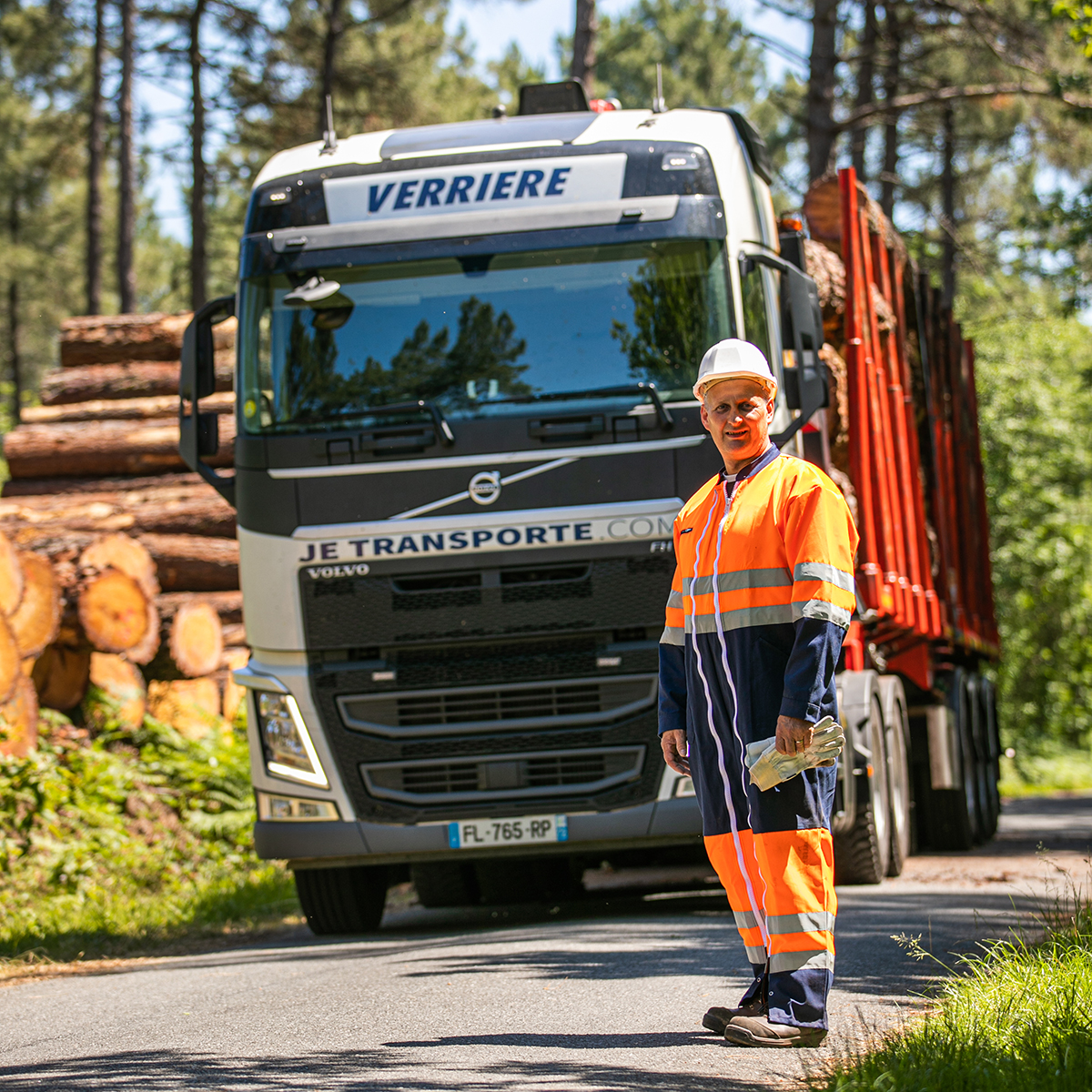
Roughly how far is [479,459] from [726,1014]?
3064 mm

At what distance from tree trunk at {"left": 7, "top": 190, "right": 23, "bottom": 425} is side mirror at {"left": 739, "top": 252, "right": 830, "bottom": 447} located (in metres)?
33.5

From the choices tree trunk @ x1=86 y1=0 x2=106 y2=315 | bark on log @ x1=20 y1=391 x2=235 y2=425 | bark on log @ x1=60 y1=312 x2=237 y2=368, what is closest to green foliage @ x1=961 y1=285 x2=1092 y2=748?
bark on log @ x1=60 y1=312 x2=237 y2=368

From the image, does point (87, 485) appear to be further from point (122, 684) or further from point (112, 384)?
point (122, 684)

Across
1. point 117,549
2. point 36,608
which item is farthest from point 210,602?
point 36,608

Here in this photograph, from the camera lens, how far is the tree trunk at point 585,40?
1653 cm

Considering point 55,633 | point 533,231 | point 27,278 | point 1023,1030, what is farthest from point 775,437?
point 27,278

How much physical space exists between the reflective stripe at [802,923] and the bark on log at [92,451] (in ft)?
33.4

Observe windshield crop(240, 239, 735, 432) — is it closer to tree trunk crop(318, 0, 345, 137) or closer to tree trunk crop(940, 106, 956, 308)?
tree trunk crop(318, 0, 345, 137)

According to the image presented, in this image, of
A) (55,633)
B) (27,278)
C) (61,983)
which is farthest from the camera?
(27,278)

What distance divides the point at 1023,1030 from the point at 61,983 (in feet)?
13.3

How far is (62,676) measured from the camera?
11070mm

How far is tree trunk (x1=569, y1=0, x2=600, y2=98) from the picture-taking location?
1653cm

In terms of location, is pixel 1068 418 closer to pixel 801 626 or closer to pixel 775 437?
pixel 775 437

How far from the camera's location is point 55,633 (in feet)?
34.5
